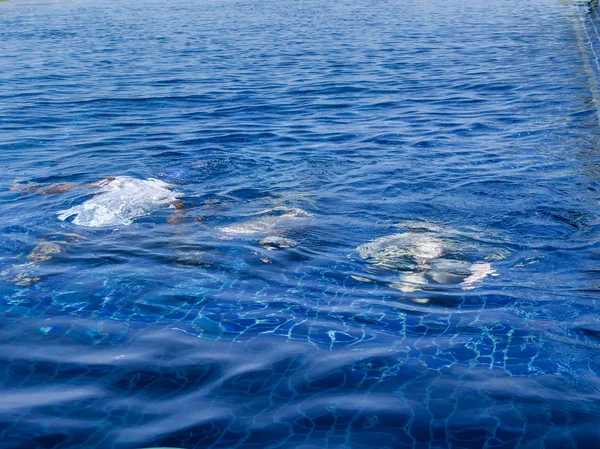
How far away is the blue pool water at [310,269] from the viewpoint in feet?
12.8

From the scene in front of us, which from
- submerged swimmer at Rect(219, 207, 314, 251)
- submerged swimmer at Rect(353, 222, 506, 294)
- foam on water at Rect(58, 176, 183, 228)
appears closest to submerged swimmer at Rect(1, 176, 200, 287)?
foam on water at Rect(58, 176, 183, 228)

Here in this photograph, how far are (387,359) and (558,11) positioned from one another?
21.1m

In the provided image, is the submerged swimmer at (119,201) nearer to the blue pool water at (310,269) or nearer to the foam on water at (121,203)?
the foam on water at (121,203)

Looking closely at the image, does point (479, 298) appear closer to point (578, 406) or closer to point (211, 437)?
point (578, 406)

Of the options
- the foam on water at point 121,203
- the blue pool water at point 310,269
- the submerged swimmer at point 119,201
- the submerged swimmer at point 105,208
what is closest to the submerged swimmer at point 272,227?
the blue pool water at point 310,269

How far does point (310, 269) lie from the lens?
18.5ft

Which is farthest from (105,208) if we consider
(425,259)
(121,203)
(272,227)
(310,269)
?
(425,259)

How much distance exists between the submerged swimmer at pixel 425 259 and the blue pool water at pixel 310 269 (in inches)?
0.9

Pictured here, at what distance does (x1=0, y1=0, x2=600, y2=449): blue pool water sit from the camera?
3887mm

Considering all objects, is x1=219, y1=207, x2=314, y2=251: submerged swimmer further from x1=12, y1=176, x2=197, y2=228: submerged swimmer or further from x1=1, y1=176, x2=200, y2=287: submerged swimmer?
x1=12, y1=176, x2=197, y2=228: submerged swimmer

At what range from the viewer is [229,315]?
A: 4996mm

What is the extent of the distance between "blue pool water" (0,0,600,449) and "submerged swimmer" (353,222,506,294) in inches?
0.9

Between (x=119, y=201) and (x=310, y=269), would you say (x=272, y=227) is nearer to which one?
(x=310, y=269)

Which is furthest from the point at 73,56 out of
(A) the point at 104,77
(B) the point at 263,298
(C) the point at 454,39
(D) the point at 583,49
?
(B) the point at 263,298
